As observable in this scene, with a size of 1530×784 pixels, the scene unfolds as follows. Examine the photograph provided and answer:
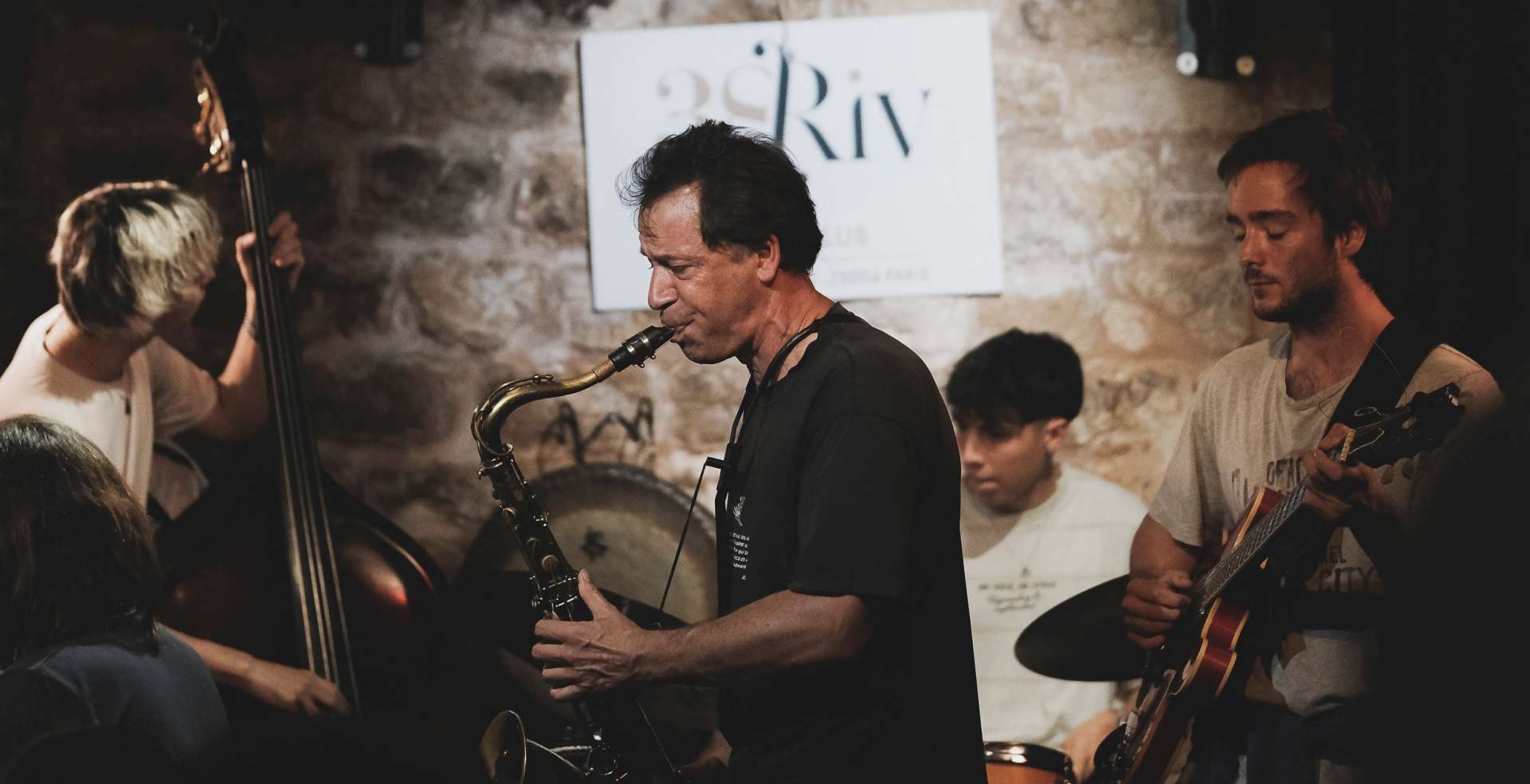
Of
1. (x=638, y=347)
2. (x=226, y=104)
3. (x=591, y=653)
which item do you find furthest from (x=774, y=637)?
(x=226, y=104)

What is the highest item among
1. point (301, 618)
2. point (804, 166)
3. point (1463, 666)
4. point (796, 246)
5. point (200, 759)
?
point (804, 166)

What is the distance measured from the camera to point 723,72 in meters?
3.67

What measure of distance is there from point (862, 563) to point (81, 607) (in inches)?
44.1

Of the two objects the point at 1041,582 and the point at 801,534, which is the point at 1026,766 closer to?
the point at 1041,582

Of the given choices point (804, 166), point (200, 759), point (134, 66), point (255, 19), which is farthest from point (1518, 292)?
point (134, 66)

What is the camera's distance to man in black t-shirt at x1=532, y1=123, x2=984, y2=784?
1.73m

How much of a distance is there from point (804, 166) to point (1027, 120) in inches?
23.8

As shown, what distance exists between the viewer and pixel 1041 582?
139 inches

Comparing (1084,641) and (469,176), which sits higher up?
(469,176)

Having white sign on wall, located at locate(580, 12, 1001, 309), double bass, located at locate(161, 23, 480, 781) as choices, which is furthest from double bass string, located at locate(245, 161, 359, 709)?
white sign on wall, located at locate(580, 12, 1001, 309)

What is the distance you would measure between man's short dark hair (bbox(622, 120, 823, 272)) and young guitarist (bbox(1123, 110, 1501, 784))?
84cm

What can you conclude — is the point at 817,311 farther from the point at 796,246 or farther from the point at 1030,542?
the point at 1030,542

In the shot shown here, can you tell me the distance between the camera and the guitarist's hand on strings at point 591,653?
6.07ft

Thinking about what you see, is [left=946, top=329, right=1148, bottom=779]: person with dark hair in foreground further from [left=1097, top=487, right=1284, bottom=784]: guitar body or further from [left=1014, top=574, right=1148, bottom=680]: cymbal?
[left=1097, top=487, right=1284, bottom=784]: guitar body
